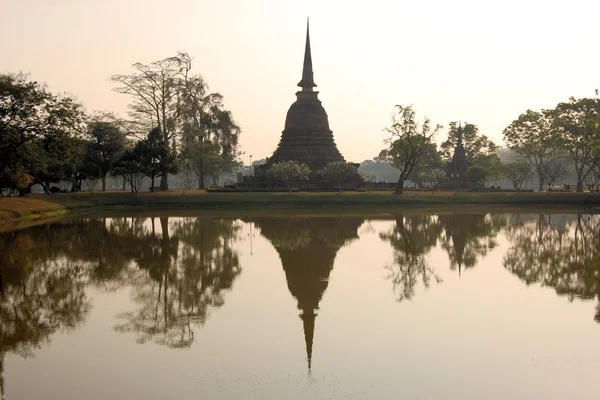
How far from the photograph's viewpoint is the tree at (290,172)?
6275cm

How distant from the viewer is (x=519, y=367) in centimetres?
1081

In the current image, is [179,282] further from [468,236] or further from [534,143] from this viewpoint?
[534,143]

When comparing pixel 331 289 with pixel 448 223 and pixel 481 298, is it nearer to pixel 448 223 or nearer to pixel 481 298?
pixel 481 298

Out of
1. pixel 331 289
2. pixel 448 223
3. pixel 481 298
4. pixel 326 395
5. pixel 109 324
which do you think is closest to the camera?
pixel 326 395

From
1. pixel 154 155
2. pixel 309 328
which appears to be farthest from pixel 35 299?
pixel 154 155

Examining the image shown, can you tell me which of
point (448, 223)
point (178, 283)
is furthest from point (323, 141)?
point (178, 283)

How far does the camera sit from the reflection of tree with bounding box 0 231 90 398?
13000 mm

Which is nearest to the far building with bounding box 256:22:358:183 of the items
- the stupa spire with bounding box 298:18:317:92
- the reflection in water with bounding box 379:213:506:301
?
the stupa spire with bounding box 298:18:317:92

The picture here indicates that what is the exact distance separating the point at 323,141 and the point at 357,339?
60680 millimetres

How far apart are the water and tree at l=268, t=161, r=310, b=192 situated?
115ft

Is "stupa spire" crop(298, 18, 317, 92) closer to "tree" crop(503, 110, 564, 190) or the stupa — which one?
the stupa

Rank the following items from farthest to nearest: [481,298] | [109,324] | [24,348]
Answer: [481,298] < [109,324] < [24,348]

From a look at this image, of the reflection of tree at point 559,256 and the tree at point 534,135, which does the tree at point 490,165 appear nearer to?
the tree at point 534,135

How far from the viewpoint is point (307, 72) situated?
74312mm
